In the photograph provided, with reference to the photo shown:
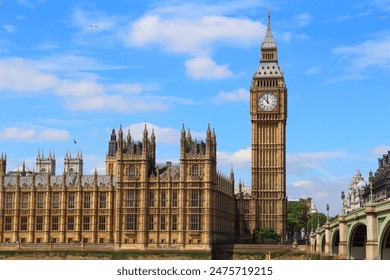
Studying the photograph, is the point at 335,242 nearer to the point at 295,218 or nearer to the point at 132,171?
the point at 132,171

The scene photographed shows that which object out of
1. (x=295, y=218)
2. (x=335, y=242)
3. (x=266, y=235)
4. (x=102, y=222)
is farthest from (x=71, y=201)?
(x=295, y=218)

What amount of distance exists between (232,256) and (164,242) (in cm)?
1223

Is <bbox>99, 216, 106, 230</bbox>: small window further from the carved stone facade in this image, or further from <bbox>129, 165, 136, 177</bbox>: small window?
<bbox>129, 165, 136, 177</bbox>: small window

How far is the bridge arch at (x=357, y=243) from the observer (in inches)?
3393

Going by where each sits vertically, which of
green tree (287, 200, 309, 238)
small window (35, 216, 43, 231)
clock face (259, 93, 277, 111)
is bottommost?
small window (35, 216, 43, 231)

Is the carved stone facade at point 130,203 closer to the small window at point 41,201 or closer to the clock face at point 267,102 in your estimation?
the small window at point 41,201

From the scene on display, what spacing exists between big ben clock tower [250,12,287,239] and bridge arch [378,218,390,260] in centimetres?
8788

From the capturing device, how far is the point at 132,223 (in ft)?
429


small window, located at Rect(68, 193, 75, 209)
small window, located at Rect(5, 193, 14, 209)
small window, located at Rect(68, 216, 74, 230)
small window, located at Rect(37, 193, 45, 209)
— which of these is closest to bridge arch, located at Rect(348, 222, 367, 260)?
small window, located at Rect(68, 216, 74, 230)

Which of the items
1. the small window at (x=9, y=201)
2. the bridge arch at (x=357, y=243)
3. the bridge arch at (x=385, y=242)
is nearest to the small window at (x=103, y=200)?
the small window at (x=9, y=201)

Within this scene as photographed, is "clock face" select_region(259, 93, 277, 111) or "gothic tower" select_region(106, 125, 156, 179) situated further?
"clock face" select_region(259, 93, 277, 111)

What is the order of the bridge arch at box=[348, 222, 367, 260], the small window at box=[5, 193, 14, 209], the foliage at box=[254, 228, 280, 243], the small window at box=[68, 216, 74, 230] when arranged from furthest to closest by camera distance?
the foliage at box=[254, 228, 280, 243], the small window at box=[5, 193, 14, 209], the small window at box=[68, 216, 74, 230], the bridge arch at box=[348, 222, 367, 260]

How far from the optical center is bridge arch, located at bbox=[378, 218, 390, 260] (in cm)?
6519

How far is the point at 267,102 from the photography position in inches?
6476
